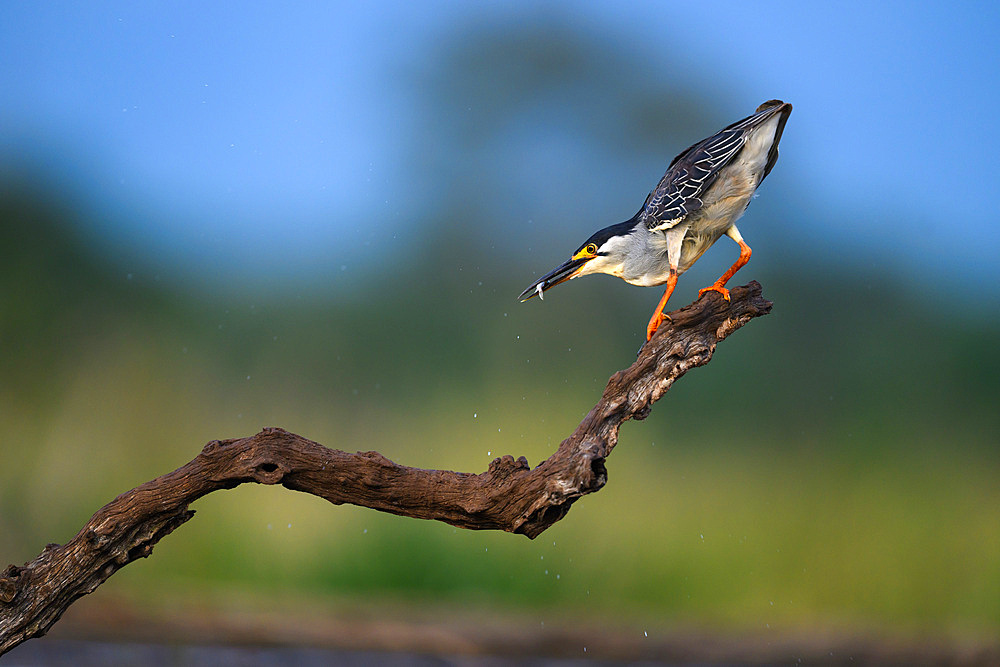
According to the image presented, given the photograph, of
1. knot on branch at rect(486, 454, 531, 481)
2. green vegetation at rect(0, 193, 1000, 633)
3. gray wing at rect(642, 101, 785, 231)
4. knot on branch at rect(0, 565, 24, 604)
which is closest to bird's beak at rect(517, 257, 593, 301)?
gray wing at rect(642, 101, 785, 231)

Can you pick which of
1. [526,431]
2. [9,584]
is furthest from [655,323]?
[526,431]

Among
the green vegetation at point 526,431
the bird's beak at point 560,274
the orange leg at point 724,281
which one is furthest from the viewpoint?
the green vegetation at point 526,431

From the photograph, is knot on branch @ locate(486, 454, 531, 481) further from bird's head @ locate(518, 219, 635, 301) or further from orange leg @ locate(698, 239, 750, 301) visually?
orange leg @ locate(698, 239, 750, 301)

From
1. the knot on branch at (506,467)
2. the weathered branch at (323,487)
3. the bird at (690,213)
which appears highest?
the bird at (690,213)

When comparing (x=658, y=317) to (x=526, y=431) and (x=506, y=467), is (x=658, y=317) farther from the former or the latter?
(x=526, y=431)

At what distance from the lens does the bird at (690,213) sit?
1.55m

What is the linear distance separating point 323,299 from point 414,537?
1055 mm

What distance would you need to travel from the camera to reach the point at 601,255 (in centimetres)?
162

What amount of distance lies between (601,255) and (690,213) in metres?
0.19

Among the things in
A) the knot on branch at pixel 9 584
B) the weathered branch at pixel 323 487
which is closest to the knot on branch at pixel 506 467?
the weathered branch at pixel 323 487

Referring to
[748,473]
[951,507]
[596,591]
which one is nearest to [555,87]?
[748,473]

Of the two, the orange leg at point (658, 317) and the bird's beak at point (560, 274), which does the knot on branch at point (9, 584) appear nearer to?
the bird's beak at point (560, 274)

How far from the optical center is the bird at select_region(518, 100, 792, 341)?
1.55m

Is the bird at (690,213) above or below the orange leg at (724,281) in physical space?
above
